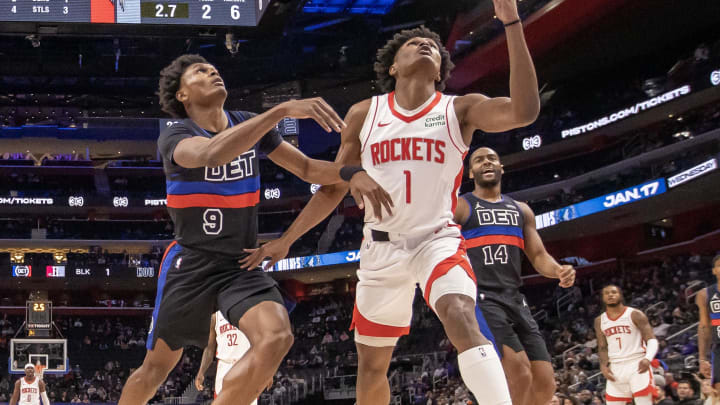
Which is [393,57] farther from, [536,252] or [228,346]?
[228,346]

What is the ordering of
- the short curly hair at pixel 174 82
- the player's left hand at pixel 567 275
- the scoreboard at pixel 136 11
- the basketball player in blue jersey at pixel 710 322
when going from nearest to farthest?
1. the short curly hair at pixel 174 82
2. the player's left hand at pixel 567 275
3. the basketball player in blue jersey at pixel 710 322
4. the scoreboard at pixel 136 11

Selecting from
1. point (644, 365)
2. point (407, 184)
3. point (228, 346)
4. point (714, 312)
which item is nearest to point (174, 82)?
point (407, 184)

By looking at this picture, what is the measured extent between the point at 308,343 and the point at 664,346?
20.7 meters

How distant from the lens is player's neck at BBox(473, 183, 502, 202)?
6.75m

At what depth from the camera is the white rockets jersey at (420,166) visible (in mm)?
4625

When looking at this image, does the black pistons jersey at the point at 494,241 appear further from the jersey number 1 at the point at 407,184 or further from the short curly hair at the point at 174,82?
the short curly hair at the point at 174,82

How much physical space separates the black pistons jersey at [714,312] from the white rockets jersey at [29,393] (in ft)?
38.7

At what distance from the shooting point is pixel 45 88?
36.4 m

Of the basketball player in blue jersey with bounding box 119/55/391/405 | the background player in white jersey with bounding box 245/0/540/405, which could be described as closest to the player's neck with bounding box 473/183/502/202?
the background player in white jersey with bounding box 245/0/540/405

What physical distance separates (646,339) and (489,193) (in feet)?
13.0

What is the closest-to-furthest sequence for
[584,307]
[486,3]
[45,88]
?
1. [584,307]
2. [486,3]
3. [45,88]

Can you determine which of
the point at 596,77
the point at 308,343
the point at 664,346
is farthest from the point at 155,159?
the point at 664,346

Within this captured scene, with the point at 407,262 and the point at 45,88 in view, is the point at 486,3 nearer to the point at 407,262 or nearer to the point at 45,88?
the point at 45,88

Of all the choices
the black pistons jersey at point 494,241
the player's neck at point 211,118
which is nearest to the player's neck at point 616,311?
the black pistons jersey at point 494,241
